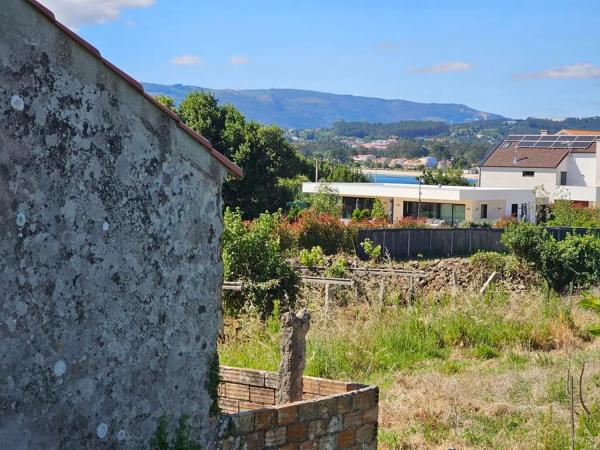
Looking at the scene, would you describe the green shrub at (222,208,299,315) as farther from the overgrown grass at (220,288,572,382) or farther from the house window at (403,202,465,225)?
the house window at (403,202,465,225)

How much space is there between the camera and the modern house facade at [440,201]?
57.0 m

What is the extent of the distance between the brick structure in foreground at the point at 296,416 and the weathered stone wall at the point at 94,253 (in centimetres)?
32

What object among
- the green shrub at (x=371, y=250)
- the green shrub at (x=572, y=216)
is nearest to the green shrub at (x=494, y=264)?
the green shrub at (x=371, y=250)

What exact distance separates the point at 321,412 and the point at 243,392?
1.66 meters

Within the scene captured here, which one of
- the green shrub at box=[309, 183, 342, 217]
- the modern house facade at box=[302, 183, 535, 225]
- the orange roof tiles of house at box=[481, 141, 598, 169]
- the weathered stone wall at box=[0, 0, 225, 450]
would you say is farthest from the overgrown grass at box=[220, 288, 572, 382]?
the orange roof tiles of house at box=[481, 141, 598, 169]

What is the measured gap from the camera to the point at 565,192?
64562 millimetres

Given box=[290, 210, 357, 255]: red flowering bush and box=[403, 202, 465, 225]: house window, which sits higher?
box=[403, 202, 465, 225]: house window

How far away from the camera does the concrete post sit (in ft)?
27.7

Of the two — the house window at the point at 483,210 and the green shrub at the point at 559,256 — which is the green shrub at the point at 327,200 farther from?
the green shrub at the point at 559,256

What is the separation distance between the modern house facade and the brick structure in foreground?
48499mm

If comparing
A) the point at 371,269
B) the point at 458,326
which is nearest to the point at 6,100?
the point at 458,326

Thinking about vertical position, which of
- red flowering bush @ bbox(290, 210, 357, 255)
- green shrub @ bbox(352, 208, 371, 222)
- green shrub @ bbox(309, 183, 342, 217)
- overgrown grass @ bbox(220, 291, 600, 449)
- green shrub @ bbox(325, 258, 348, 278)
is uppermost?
green shrub @ bbox(309, 183, 342, 217)

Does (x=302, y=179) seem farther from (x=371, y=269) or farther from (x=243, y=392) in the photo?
(x=243, y=392)

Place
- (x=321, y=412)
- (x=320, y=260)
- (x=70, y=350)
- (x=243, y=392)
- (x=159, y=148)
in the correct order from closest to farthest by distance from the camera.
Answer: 1. (x=70, y=350)
2. (x=159, y=148)
3. (x=321, y=412)
4. (x=243, y=392)
5. (x=320, y=260)
